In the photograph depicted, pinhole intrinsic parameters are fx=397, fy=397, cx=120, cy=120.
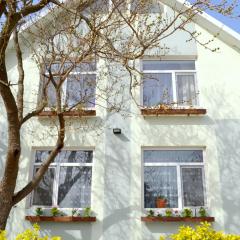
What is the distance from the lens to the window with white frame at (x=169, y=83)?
11.0 m

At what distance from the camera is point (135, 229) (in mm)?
9391

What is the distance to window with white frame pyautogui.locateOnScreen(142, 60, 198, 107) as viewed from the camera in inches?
434

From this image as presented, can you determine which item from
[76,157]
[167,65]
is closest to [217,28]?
[167,65]

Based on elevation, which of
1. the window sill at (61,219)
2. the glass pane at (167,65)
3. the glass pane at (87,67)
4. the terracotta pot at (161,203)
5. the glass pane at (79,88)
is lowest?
the window sill at (61,219)

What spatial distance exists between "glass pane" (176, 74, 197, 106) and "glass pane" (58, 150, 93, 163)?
9.49 feet

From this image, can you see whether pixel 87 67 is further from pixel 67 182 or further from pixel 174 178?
pixel 174 178

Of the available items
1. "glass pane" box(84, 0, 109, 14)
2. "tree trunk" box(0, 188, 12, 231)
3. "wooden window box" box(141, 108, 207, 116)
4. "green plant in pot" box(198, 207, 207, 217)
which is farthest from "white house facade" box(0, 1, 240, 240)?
"tree trunk" box(0, 188, 12, 231)

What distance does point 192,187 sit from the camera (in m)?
9.93

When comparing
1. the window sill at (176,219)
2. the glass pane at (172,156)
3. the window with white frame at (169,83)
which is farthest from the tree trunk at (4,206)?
the window with white frame at (169,83)

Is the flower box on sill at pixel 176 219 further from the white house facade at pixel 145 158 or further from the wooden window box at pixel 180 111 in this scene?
the wooden window box at pixel 180 111

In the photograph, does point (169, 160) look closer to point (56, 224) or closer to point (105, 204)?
point (105, 204)

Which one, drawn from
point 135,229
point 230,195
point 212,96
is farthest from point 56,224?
point 212,96

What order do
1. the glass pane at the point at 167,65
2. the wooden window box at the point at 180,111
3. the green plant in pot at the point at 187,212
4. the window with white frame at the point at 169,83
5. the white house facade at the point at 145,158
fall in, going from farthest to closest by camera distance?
1. the glass pane at the point at 167,65
2. the window with white frame at the point at 169,83
3. the wooden window box at the point at 180,111
4. the white house facade at the point at 145,158
5. the green plant in pot at the point at 187,212

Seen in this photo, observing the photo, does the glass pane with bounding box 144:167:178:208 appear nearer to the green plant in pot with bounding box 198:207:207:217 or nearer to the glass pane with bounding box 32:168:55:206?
the green plant in pot with bounding box 198:207:207:217
